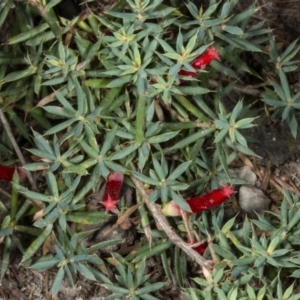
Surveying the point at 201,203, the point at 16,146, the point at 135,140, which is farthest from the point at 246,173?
the point at 16,146

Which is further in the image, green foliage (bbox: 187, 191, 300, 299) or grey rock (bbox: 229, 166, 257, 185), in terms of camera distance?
grey rock (bbox: 229, 166, 257, 185)

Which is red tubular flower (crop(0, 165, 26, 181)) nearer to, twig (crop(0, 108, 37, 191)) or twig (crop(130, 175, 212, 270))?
twig (crop(0, 108, 37, 191))

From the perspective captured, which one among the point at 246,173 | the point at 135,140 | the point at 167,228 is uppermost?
the point at 135,140

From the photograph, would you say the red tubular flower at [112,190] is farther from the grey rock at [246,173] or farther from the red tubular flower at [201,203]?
the grey rock at [246,173]

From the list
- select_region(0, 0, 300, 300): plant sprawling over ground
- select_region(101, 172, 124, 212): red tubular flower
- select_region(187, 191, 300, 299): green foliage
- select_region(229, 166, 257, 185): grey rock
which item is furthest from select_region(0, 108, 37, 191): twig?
select_region(229, 166, 257, 185): grey rock

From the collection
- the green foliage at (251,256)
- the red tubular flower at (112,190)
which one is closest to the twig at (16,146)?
the red tubular flower at (112,190)

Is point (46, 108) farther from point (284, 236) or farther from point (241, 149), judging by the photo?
point (284, 236)

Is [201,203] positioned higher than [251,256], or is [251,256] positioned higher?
[201,203]

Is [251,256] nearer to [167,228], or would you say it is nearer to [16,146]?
[167,228]
